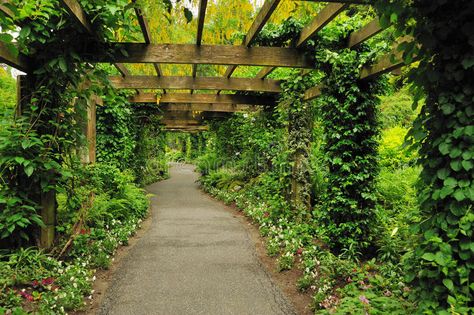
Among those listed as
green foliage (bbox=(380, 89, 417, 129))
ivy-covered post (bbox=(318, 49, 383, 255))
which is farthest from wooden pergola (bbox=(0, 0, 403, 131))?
green foliage (bbox=(380, 89, 417, 129))

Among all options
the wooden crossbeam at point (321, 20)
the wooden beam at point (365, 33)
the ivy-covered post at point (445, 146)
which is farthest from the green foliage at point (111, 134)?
the ivy-covered post at point (445, 146)

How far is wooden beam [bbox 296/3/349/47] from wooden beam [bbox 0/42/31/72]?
3.58 m

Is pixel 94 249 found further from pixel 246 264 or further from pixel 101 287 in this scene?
pixel 246 264

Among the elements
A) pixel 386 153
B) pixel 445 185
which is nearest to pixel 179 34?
pixel 445 185

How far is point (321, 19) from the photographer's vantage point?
13.9 ft

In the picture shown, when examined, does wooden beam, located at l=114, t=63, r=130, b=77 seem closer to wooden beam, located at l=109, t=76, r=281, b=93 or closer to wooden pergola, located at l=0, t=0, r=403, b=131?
wooden pergola, located at l=0, t=0, r=403, b=131

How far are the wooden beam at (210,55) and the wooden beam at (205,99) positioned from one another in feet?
12.9

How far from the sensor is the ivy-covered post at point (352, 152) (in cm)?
486

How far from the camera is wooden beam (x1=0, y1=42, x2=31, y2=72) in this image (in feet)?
12.5

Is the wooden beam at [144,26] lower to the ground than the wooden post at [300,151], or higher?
higher

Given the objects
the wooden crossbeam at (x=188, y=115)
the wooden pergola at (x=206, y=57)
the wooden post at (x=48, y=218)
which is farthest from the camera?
the wooden crossbeam at (x=188, y=115)

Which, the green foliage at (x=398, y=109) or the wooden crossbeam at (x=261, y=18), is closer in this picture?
the wooden crossbeam at (x=261, y=18)

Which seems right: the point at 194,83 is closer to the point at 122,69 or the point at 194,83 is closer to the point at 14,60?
the point at 122,69

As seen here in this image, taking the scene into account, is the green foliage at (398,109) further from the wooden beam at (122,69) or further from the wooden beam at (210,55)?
the wooden beam at (122,69)
